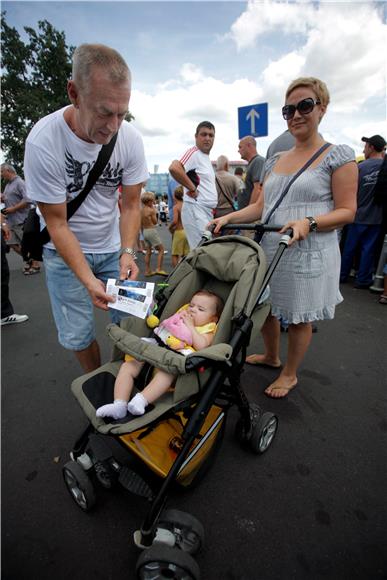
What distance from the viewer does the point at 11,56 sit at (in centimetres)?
2064

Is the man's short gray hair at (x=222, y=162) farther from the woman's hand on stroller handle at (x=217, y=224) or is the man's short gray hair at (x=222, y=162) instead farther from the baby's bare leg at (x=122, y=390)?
the baby's bare leg at (x=122, y=390)


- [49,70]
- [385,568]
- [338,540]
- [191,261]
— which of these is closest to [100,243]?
[191,261]

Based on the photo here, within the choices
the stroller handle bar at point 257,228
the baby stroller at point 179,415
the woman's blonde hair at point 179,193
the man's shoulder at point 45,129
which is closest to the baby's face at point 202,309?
the baby stroller at point 179,415

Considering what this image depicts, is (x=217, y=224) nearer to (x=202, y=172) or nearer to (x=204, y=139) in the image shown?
(x=202, y=172)

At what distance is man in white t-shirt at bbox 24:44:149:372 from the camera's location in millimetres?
1213

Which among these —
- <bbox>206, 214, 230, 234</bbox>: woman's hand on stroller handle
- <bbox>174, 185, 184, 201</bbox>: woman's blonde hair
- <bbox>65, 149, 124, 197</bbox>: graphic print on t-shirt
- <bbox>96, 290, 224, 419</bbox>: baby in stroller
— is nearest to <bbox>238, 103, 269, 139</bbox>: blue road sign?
<bbox>174, 185, 184, 201</bbox>: woman's blonde hair

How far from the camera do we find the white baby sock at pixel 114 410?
4.17 ft

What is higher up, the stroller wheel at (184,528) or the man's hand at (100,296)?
the man's hand at (100,296)

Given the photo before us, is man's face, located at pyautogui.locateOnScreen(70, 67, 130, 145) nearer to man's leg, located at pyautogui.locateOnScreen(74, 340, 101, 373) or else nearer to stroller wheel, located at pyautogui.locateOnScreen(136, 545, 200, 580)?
man's leg, located at pyautogui.locateOnScreen(74, 340, 101, 373)

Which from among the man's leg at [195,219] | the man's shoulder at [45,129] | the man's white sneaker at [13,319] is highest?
the man's shoulder at [45,129]

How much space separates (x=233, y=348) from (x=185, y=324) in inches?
16.8

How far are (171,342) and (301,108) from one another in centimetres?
155

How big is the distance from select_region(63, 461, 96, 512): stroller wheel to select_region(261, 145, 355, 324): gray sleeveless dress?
1536 mm

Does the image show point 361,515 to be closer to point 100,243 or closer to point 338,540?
point 338,540
